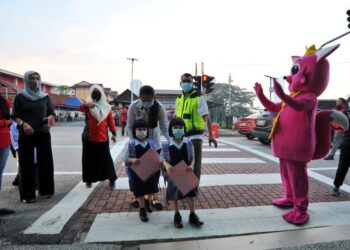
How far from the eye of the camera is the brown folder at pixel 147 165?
381cm

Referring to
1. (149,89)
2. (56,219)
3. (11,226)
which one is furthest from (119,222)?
(149,89)

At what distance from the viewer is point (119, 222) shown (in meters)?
3.86

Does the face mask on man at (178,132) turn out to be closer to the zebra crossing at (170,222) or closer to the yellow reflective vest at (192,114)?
the yellow reflective vest at (192,114)

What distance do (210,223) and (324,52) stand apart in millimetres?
2504

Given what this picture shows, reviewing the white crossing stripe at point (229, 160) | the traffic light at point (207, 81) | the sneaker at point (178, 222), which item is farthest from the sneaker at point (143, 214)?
the traffic light at point (207, 81)

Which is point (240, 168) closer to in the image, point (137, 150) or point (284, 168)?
point (284, 168)

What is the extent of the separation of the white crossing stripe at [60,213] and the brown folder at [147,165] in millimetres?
1081

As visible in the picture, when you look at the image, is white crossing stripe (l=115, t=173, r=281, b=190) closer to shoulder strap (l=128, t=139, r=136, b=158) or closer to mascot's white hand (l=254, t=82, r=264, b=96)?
shoulder strap (l=128, t=139, r=136, b=158)

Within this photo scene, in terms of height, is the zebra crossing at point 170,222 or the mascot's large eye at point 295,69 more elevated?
the mascot's large eye at point 295,69

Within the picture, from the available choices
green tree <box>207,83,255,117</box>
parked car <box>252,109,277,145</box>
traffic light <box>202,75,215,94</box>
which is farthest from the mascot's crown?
Answer: green tree <box>207,83,255,117</box>

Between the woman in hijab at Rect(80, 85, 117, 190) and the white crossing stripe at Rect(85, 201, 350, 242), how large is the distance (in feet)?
Result: 4.56

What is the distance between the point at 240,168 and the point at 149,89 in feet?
13.8

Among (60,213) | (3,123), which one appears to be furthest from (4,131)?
(60,213)

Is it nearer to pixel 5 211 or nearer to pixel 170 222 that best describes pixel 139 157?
pixel 170 222
